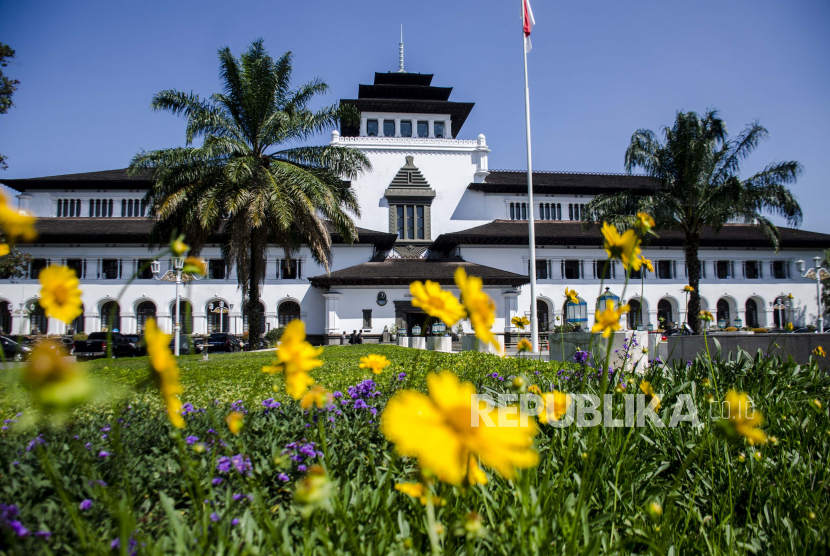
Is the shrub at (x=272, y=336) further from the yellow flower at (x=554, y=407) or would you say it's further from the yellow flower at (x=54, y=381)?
the yellow flower at (x=54, y=381)

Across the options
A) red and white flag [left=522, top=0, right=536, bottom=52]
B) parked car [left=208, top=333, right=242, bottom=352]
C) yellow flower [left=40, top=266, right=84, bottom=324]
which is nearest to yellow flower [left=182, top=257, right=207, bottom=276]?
yellow flower [left=40, top=266, right=84, bottom=324]

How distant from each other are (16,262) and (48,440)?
94.2 ft

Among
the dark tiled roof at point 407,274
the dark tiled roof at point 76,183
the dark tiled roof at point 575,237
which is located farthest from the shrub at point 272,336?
the dark tiled roof at point 76,183

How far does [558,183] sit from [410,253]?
12786 mm

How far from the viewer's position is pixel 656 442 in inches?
123

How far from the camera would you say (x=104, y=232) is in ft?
102

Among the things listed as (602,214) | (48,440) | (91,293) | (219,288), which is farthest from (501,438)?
(91,293)

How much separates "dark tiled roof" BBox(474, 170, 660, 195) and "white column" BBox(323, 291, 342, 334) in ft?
43.0

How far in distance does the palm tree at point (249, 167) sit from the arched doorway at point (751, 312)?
32.4 metres

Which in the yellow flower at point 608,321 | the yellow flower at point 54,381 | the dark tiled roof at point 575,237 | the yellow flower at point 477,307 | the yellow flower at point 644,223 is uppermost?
the dark tiled roof at point 575,237

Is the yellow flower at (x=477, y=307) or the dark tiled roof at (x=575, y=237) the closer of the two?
the yellow flower at (x=477, y=307)

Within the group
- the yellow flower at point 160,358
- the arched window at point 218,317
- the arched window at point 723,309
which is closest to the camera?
the yellow flower at point 160,358

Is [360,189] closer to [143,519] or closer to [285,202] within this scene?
[285,202]

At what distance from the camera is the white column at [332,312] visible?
98.5ft
